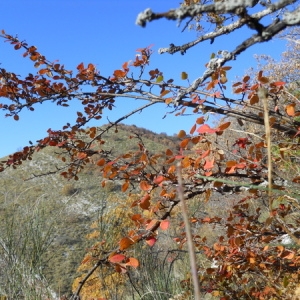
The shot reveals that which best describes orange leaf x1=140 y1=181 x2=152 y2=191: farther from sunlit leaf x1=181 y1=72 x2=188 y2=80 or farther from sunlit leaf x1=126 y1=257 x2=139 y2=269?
sunlit leaf x1=181 y1=72 x2=188 y2=80

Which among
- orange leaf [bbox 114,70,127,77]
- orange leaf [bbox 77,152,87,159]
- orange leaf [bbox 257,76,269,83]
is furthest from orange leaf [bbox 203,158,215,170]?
orange leaf [bbox 77,152,87,159]

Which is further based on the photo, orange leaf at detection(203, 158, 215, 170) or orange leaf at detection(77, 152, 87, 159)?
orange leaf at detection(77, 152, 87, 159)

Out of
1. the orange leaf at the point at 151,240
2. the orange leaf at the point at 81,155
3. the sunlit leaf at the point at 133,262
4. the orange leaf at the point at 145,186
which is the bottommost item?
the sunlit leaf at the point at 133,262

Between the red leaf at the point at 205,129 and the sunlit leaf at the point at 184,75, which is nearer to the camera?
the red leaf at the point at 205,129

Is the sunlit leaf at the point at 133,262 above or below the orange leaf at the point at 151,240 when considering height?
below

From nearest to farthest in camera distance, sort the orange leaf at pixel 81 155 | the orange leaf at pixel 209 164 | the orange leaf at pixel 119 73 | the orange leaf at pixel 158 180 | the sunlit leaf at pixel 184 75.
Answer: the orange leaf at pixel 209 164
the orange leaf at pixel 158 180
the sunlit leaf at pixel 184 75
the orange leaf at pixel 119 73
the orange leaf at pixel 81 155

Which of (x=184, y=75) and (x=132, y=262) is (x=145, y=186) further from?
(x=184, y=75)

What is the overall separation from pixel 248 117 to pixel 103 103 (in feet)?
4.62

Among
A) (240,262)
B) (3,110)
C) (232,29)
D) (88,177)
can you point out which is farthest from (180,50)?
(88,177)

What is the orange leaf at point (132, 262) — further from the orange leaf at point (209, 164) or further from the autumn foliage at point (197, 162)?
the orange leaf at point (209, 164)

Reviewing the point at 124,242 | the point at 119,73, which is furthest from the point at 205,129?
the point at 119,73

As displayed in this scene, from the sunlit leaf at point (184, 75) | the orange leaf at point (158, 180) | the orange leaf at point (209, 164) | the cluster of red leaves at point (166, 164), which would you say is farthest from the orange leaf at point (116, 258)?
the sunlit leaf at point (184, 75)

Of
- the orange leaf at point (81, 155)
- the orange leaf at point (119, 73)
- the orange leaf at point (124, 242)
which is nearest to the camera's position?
the orange leaf at point (124, 242)

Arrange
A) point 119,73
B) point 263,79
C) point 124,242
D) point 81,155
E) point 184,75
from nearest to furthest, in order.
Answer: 1. point 124,242
2. point 263,79
3. point 184,75
4. point 119,73
5. point 81,155
